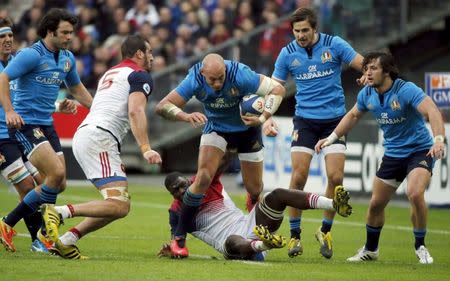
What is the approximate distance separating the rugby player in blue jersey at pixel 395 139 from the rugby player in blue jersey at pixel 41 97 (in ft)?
9.42

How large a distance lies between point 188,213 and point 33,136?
6.21ft

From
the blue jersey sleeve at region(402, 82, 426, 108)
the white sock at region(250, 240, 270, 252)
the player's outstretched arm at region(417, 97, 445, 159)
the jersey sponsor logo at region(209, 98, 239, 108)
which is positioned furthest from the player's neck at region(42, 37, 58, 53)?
the player's outstretched arm at region(417, 97, 445, 159)

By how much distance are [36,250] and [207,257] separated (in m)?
1.84

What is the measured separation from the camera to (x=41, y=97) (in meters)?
13.4

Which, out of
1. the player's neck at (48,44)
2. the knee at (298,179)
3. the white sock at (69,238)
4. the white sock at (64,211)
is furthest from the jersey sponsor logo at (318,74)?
the white sock at (64,211)

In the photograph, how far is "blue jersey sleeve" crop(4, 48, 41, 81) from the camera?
1289 centimetres

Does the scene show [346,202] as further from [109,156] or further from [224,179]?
[224,179]

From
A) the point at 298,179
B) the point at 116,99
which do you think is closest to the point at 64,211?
the point at 116,99

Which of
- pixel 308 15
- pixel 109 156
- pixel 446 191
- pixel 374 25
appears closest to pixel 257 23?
pixel 374 25

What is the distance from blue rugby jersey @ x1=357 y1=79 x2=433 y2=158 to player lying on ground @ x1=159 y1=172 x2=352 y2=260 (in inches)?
65.2

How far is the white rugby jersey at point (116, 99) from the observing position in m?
12.3

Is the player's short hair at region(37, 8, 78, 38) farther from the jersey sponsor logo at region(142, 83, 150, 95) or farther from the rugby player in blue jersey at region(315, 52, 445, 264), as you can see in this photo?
the rugby player in blue jersey at region(315, 52, 445, 264)

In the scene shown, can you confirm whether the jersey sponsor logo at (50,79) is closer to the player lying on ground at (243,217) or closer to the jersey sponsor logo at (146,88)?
the jersey sponsor logo at (146,88)

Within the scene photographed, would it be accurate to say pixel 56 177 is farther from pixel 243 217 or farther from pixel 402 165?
pixel 402 165
